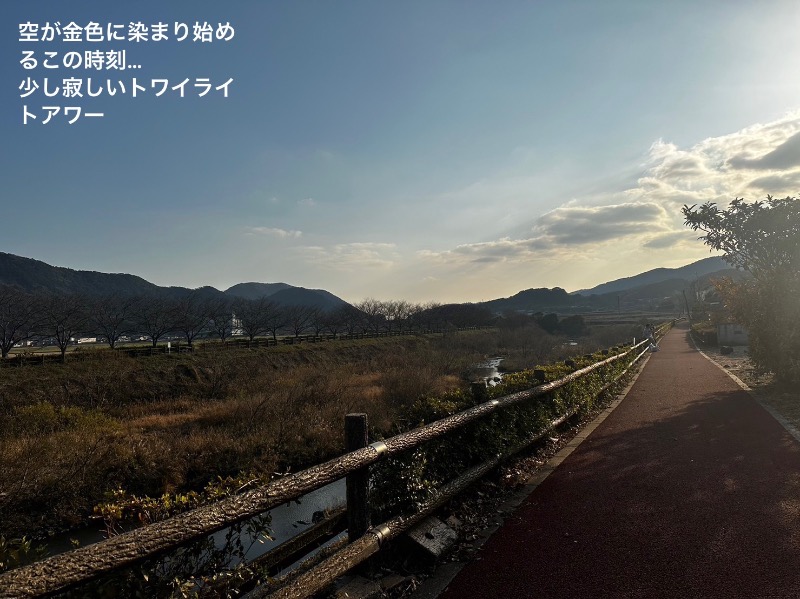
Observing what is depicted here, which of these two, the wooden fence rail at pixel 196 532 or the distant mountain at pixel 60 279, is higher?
the distant mountain at pixel 60 279

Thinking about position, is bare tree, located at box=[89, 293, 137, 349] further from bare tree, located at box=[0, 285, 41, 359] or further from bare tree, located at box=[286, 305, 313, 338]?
bare tree, located at box=[286, 305, 313, 338]

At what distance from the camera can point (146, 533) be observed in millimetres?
2242

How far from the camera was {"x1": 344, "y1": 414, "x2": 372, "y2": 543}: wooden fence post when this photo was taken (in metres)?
3.64

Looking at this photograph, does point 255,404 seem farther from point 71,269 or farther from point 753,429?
point 71,269

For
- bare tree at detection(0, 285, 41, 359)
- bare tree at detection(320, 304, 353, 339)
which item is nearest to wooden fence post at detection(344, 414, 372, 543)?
bare tree at detection(0, 285, 41, 359)

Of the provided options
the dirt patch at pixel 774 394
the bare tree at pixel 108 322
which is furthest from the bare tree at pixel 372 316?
the dirt patch at pixel 774 394

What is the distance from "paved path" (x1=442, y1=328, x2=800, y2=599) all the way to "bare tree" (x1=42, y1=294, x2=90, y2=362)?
4235cm

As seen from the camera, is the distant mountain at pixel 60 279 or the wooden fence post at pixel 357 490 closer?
the wooden fence post at pixel 357 490

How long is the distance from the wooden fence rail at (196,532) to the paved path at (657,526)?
2.81ft

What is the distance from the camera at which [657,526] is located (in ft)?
14.5

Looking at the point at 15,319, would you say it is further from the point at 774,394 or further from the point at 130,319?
the point at 774,394

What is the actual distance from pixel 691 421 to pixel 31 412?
71.5 feet

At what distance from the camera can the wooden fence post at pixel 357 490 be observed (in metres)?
3.64

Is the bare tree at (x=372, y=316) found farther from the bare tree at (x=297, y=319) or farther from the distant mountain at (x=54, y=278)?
the distant mountain at (x=54, y=278)
